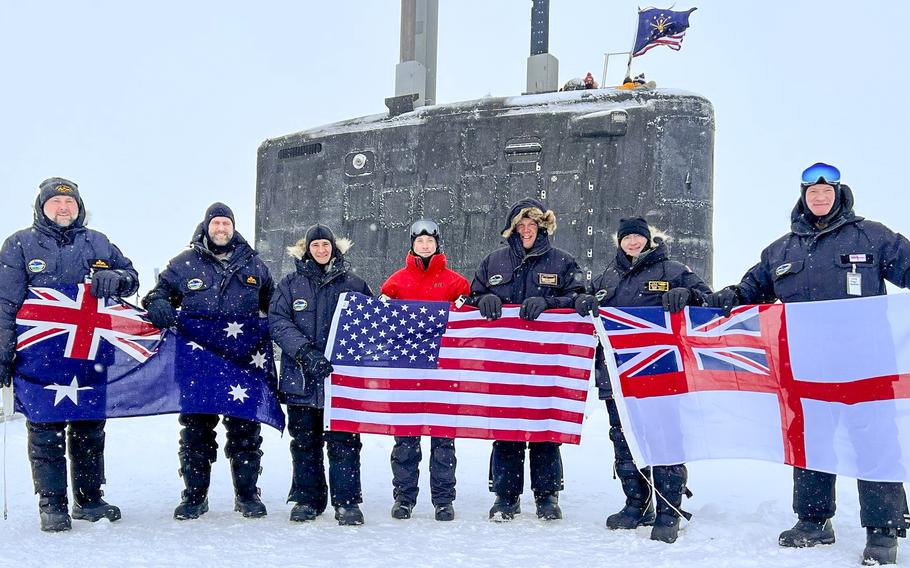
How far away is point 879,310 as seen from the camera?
4.43m

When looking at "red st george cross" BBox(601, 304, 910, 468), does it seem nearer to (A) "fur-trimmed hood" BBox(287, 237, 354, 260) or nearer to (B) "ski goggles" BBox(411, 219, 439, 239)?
(B) "ski goggles" BBox(411, 219, 439, 239)

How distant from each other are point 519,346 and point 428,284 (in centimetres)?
75

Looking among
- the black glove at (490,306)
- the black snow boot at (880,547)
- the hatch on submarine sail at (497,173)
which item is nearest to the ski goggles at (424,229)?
the black glove at (490,306)

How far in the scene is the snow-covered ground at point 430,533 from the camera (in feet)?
13.8

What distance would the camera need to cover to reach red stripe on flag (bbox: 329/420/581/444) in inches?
202

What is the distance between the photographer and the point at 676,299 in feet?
15.8

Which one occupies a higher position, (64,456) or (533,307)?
(533,307)

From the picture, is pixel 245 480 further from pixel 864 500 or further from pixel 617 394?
pixel 864 500

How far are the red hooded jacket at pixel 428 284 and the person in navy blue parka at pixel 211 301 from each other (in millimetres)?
972

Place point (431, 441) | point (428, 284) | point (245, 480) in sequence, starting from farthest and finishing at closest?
1. point (428, 284)
2. point (431, 441)
3. point (245, 480)

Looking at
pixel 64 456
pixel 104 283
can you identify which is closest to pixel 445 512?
pixel 64 456

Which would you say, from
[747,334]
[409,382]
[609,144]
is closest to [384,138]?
[609,144]

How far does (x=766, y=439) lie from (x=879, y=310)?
930 mm

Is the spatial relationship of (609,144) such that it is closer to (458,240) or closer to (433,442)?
(458,240)
